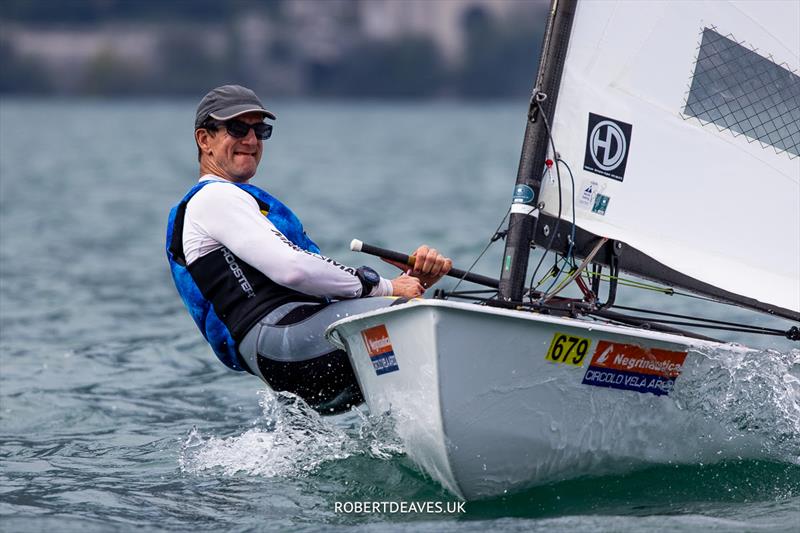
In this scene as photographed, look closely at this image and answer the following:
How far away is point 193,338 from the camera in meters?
9.19

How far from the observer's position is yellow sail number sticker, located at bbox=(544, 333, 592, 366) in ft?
15.1

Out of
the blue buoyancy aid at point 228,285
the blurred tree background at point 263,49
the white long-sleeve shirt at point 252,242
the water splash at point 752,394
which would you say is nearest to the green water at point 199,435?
the water splash at point 752,394

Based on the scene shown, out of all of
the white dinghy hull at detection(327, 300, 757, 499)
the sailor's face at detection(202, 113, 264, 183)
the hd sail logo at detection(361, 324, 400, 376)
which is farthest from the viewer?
the sailor's face at detection(202, 113, 264, 183)

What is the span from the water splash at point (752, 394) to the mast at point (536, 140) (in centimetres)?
76

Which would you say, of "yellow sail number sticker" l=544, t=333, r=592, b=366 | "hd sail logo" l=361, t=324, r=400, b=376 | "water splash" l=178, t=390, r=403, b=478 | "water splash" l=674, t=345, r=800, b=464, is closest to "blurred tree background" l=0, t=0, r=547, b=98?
"water splash" l=178, t=390, r=403, b=478

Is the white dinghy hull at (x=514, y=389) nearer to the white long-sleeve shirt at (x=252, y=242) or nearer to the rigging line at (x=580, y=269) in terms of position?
the white long-sleeve shirt at (x=252, y=242)

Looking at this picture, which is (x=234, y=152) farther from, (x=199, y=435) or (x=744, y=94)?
(x=744, y=94)

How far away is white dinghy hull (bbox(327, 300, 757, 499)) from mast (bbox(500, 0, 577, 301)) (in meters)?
0.43

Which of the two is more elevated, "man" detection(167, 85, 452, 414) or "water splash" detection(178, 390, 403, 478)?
"man" detection(167, 85, 452, 414)

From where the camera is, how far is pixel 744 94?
5.56m

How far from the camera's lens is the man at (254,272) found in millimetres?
4961

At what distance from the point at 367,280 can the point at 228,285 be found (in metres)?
0.53

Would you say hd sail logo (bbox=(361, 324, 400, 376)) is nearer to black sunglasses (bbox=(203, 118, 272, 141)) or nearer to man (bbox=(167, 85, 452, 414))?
man (bbox=(167, 85, 452, 414))

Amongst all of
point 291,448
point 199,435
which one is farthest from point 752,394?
point 199,435
